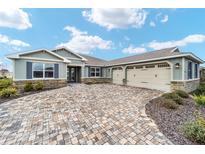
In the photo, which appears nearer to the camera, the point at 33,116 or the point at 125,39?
the point at 33,116

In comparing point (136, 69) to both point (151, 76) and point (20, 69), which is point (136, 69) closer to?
point (151, 76)

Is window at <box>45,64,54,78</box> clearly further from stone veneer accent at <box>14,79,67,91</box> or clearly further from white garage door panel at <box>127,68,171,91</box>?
white garage door panel at <box>127,68,171,91</box>

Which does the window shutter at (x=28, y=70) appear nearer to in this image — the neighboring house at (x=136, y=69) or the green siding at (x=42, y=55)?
the neighboring house at (x=136, y=69)

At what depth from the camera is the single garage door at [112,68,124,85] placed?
52.9ft

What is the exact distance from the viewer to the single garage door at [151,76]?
10633 millimetres

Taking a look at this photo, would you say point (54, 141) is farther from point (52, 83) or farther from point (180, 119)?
point (52, 83)

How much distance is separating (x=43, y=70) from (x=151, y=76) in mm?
10457

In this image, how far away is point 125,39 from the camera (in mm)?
19438

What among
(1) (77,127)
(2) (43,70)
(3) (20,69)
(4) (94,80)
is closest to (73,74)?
(4) (94,80)

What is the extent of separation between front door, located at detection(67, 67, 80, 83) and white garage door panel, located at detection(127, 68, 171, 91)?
724 centimetres

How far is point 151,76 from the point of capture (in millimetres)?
11961

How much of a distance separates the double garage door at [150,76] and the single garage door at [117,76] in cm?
126

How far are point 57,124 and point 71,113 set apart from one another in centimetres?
102
